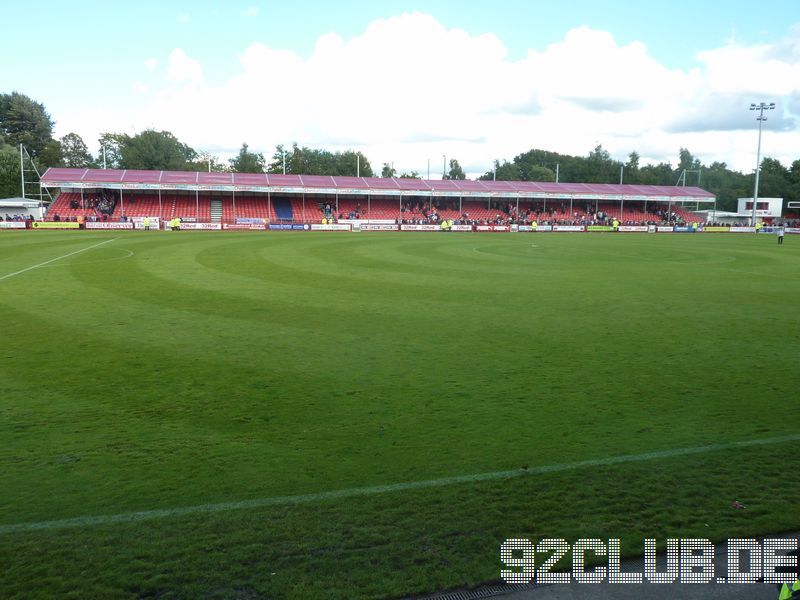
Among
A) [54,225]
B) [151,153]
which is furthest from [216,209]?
[151,153]

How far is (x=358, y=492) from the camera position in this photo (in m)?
5.04

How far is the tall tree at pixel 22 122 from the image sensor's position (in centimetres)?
9444

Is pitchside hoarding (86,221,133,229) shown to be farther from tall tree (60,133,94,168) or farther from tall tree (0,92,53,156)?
tall tree (60,133,94,168)

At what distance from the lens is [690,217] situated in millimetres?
75812

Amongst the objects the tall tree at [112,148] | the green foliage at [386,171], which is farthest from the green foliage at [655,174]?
the tall tree at [112,148]

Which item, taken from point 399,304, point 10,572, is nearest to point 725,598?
point 10,572

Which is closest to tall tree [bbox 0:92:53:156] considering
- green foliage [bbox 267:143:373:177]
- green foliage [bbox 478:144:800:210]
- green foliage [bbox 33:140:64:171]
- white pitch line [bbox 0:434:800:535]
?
green foliage [bbox 33:140:64:171]

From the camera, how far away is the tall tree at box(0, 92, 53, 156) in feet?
310

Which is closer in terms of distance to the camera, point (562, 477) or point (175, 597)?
point (175, 597)

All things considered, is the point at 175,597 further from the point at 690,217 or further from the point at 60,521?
the point at 690,217

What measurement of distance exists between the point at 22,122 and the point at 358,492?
4436 inches

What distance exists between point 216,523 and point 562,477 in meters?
2.99

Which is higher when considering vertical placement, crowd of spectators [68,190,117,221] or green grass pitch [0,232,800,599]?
crowd of spectators [68,190,117,221]

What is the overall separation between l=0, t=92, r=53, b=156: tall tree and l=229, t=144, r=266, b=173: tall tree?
30473mm
